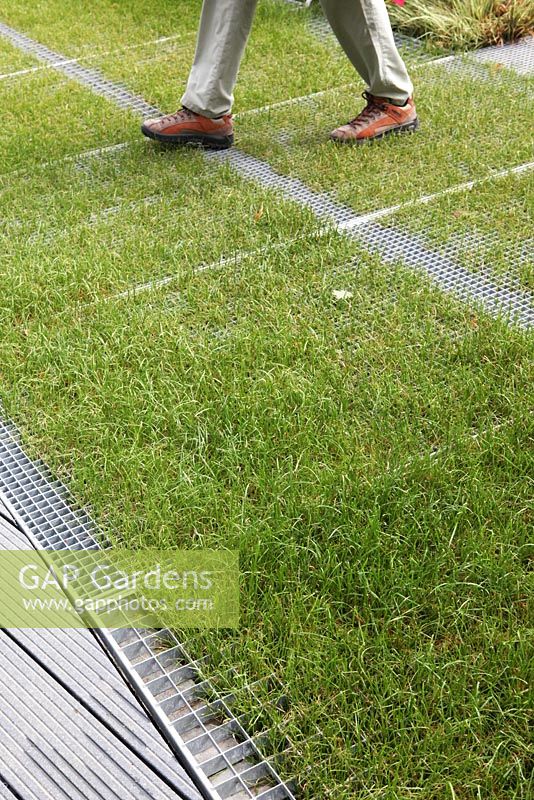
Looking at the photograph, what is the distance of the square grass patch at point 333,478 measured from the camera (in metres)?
1.68

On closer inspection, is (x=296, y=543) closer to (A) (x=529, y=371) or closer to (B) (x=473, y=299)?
(A) (x=529, y=371)

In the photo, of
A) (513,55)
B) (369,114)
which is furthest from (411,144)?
(513,55)

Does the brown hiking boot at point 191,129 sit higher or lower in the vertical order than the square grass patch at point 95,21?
higher

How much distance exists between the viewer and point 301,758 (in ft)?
5.34

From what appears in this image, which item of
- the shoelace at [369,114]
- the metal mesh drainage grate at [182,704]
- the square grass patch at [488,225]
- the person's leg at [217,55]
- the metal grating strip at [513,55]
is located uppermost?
the person's leg at [217,55]

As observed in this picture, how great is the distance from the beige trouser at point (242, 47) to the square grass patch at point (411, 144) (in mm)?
231

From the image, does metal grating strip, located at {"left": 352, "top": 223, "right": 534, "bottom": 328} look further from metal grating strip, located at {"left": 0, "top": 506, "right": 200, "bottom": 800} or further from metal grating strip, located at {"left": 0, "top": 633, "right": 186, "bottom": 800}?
metal grating strip, located at {"left": 0, "top": 633, "right": 186, "bottom": 800}

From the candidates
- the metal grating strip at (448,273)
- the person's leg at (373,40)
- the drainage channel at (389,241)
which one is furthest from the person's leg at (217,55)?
the metal grating strip at (448,273)

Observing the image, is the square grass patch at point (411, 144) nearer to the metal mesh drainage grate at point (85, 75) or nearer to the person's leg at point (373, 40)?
the person's leg at point (373, 40)

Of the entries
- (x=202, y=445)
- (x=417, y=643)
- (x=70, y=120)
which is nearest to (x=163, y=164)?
(x=70, y=120)

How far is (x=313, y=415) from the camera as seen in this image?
243 centimetres

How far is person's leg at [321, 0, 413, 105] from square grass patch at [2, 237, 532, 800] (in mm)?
1241

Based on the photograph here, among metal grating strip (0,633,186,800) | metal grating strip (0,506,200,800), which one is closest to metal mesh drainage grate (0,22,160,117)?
metal grating strip (0,506,200,800)

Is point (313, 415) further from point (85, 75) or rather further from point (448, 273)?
point (85, 75)
